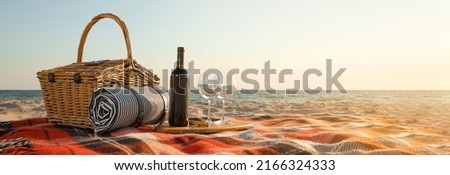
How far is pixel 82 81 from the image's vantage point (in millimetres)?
2670

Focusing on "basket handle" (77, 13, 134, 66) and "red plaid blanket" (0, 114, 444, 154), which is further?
"basket handle" (77, 13, 134, 66)

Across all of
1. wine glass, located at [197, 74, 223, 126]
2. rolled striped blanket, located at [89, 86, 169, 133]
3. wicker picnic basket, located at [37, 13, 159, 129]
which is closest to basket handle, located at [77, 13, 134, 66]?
wicker picnic basket, located at [37, 13, 159, 129]

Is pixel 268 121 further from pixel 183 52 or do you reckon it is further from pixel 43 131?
pixel 43 131

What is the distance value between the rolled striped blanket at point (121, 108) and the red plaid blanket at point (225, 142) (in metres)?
0.06

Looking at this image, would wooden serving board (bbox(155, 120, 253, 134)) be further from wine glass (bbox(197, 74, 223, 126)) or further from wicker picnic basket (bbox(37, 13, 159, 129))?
wicker picnic basket (bbox(37, 13, 159, 129))

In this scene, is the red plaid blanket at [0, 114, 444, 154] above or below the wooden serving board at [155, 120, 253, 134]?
below

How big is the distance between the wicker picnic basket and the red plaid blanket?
16 cm

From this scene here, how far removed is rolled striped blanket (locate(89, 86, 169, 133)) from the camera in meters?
2.38

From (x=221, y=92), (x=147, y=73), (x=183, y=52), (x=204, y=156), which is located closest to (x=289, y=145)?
(x=204, y=156)

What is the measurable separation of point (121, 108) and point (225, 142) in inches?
25.1

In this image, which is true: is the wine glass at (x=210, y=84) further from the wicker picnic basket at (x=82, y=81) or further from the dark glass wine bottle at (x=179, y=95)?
the wicker picnic basket at (x=82, y=81)

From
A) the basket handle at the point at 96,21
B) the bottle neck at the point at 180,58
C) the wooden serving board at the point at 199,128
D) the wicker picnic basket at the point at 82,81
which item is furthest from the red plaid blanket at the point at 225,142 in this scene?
the basket handle at the point at 96,21

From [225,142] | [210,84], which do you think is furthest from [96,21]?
[225,142]

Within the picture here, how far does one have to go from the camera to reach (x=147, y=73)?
2.98 m
